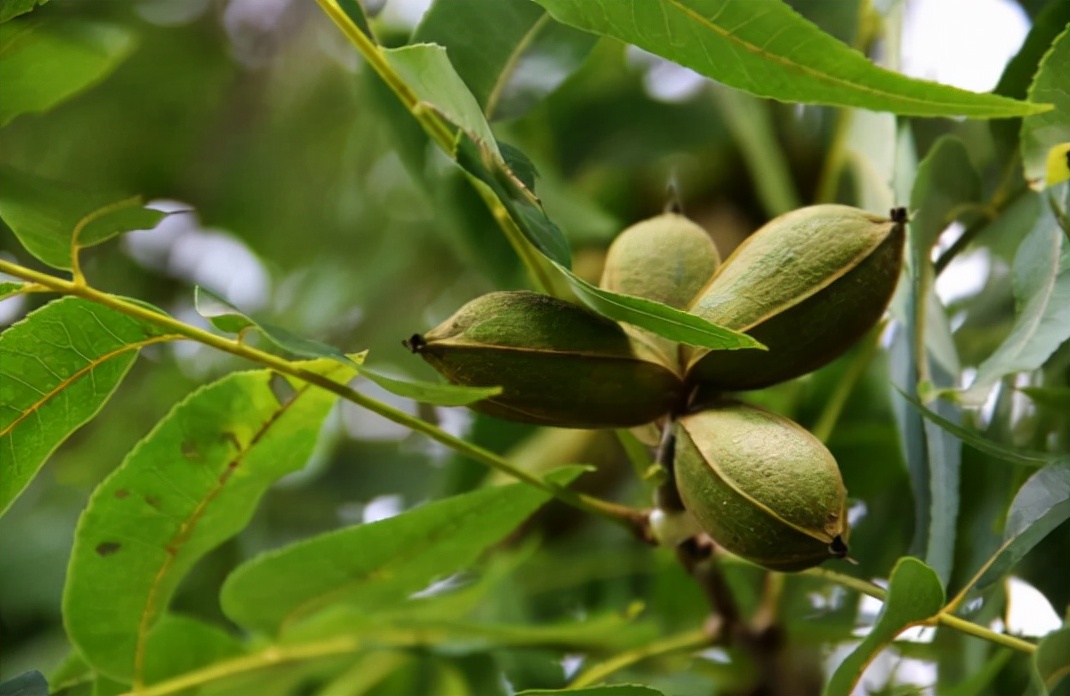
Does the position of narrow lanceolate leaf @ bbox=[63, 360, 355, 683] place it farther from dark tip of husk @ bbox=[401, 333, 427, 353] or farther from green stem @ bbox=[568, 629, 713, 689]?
green stem @ bbox=[568, 629, 713, 689]

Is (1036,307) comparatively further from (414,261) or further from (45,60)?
(414,261)

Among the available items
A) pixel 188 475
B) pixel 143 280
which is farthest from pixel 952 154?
pixel 143 280

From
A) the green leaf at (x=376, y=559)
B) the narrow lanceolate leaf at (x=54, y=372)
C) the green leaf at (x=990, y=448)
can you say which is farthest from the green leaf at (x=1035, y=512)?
the narrow lanceolate leaf at (x=54, y=372)

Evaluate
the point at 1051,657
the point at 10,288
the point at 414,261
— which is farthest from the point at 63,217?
the point at 414,261

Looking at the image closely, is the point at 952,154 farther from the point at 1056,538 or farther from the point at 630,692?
the point at 630,692

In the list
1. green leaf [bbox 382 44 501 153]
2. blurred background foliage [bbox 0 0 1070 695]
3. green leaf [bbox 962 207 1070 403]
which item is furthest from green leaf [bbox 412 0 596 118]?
green leaf [bbox 962 207 1070 403]

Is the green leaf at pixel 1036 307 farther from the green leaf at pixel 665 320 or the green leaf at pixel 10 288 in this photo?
the green leaf at pixel 10 288

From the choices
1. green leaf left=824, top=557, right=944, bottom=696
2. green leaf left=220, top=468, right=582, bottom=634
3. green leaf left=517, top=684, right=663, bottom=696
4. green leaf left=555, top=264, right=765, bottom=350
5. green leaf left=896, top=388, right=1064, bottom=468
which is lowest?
green leaf left=220, top=468, right=582, bottom=634
